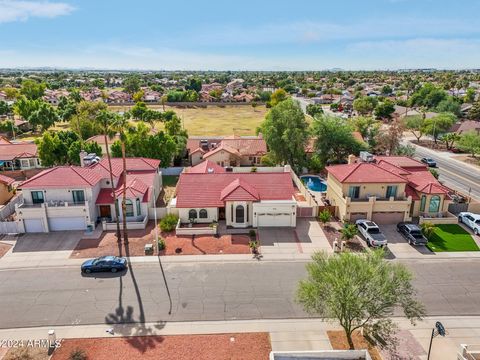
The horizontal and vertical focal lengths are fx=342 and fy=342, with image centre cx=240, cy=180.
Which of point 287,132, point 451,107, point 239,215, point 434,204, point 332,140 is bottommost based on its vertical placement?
point 239,215

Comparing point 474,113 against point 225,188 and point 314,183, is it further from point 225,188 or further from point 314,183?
point 225,188

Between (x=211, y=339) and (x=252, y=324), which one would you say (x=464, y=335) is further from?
(x=211, y=339)

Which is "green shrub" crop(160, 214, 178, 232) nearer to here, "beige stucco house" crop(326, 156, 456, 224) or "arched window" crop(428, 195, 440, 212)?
"beige stucco house" crop(326, 156, 456, 224)

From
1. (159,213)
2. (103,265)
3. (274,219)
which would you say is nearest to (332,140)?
(274,219)

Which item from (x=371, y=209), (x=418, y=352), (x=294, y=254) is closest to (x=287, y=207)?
(x=294, y=254)

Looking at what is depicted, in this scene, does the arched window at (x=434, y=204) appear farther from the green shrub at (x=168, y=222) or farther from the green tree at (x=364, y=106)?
the green tree at (x=364, y=106)

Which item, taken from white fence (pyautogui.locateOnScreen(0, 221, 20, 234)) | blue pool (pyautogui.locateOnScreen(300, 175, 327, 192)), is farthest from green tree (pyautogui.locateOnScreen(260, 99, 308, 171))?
white fence (pyautogui.locateOnScreen(0, 221, 20, 234))

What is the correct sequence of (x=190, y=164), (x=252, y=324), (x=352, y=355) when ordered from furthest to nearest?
(x=190, y=164) < (x=252, y=324) < (x=352, y=355)
